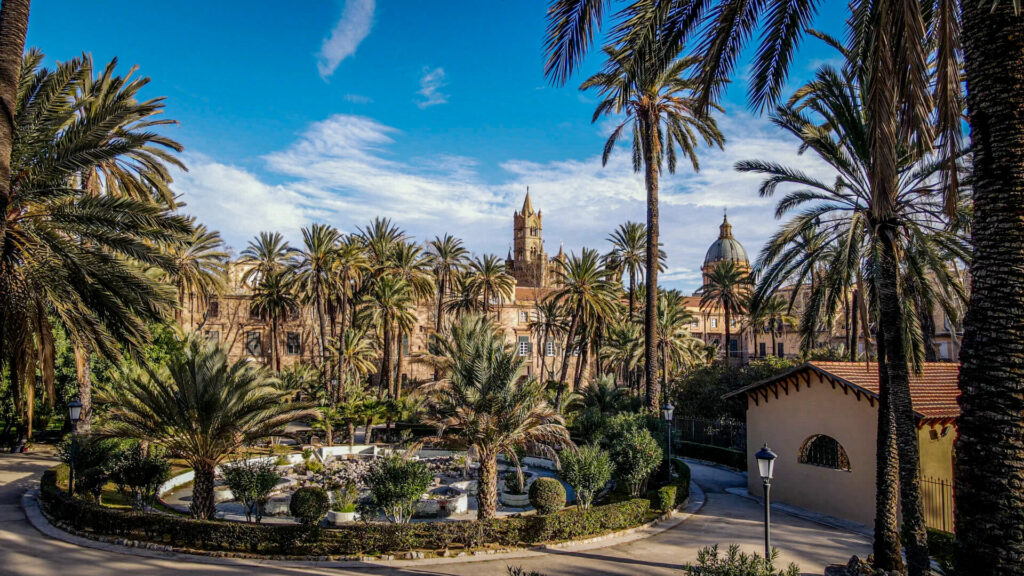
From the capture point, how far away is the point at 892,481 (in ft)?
41.8

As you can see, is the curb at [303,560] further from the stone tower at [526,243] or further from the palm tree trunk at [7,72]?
the stone tower at [526,243]

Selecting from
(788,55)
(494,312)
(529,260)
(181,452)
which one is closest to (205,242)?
(181,452)

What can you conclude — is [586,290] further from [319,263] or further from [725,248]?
[725,248]

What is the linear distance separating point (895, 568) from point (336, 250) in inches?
1344

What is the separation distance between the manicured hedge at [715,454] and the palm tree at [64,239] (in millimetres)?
23898

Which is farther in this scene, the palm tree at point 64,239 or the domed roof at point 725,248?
the domed roof at point 725,248

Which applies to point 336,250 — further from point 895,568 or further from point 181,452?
point 895,568

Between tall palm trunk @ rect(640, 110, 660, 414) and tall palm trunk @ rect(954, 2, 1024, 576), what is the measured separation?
1870 centimetres

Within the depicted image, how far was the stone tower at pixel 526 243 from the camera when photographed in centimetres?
11781

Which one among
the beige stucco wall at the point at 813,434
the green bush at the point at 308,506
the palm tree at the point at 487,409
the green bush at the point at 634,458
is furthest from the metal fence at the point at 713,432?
the green bush at the point at 308,506

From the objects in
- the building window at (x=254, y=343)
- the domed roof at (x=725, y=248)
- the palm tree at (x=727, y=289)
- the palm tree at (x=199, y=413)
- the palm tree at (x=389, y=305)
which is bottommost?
the palm tree at (x=199, y=413)

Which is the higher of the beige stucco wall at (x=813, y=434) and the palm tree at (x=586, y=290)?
the palm tree at (x=586, y=290)

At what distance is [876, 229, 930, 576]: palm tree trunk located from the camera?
1166 cm

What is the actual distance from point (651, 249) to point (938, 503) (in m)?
12.8
